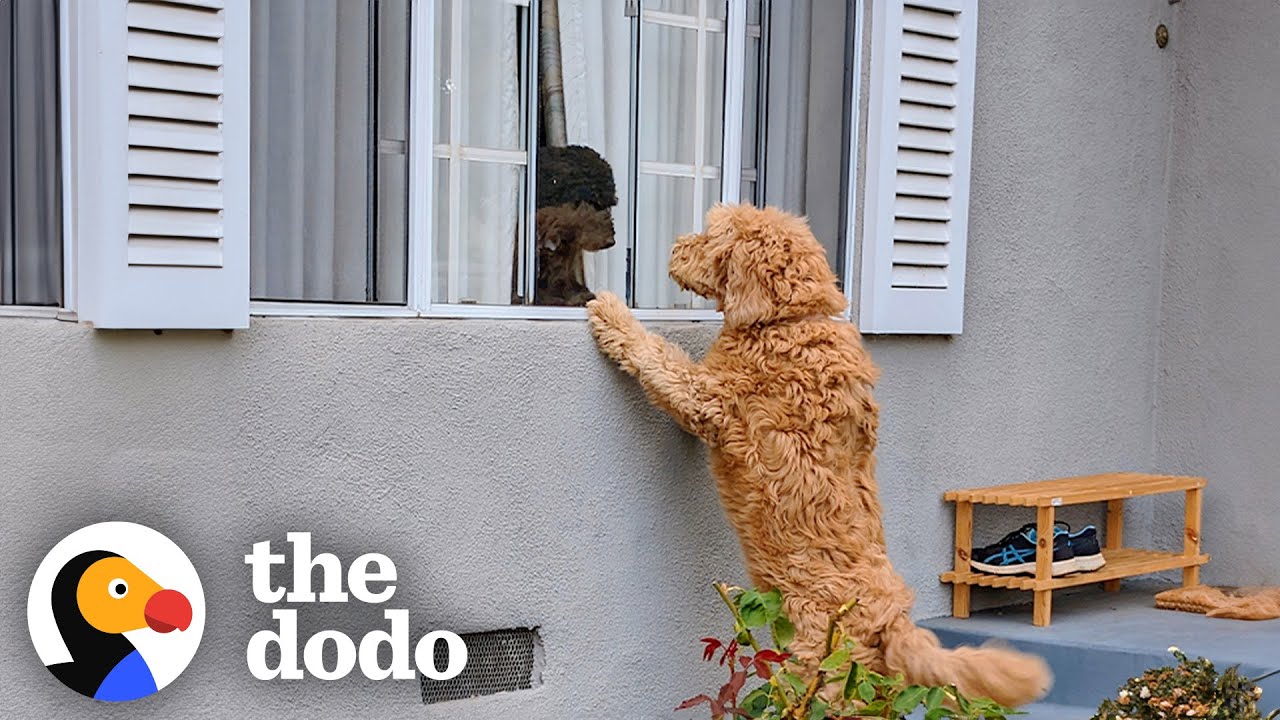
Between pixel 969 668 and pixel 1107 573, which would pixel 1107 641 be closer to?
pixel 1107 573

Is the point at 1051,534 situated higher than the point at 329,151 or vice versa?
the point at 329,151

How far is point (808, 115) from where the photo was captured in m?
5.12

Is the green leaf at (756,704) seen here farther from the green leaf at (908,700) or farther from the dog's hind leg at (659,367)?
the dog's hind leg at (659,367)

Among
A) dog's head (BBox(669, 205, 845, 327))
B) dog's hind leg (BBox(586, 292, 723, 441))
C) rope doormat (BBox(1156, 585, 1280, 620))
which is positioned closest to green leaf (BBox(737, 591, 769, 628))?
dog's hind leg (BBox(586, 292, 723, 441))

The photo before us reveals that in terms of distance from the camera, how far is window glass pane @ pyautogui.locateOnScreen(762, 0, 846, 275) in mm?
5020

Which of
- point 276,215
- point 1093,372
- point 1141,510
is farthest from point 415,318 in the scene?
point 1141,510

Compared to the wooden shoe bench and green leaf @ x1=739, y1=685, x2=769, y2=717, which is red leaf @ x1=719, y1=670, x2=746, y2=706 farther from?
the wooden shoe bench

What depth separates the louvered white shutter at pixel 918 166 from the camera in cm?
519

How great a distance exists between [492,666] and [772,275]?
1.39 m

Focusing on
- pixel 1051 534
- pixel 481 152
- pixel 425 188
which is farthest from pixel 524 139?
pixel 1051 534

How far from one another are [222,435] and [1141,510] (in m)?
4.02

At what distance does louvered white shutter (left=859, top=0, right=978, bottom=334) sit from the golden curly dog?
0.90 m

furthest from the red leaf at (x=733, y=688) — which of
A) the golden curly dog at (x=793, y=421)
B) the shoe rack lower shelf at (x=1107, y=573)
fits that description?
the shoe rack lower shelf at (x=1107, y=573)

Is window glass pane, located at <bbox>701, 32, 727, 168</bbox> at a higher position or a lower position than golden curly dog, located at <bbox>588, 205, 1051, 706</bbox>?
higher
